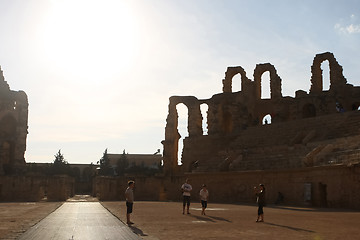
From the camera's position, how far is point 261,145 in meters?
36.7

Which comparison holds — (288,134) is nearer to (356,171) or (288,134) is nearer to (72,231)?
(356,171)

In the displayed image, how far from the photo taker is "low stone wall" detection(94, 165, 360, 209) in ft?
70.0

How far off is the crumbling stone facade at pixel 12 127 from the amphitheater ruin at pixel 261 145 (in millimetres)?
104

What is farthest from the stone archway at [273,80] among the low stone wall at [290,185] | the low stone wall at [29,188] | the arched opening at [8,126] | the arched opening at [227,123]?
the arched opening at [8,126]

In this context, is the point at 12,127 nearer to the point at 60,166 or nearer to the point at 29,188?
the point at 29,188

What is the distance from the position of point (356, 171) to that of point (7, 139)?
3647cm

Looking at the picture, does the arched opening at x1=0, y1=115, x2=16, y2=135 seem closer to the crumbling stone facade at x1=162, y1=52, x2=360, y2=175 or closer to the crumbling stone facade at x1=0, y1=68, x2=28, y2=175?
the crumbling stone facade at x1=0, y1=68, x2=28, y2=175

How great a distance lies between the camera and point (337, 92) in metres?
44.7

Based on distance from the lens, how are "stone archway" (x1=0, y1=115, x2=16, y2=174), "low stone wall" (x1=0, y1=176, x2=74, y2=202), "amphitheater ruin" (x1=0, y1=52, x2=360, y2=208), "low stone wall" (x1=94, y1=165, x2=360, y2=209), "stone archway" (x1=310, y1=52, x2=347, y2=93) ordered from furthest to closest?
"stone archway" (x1=0, y1=115, x2=16, y2=174), "stone archway" (x1=310, y1=52, x2=347, y2=93), "low stone wall" (x1=0, y1=176, x2=74, y2=202), "amphitheater ruin" (x1=0, y1=52, x2=360, y2=208), "low stone wall" (x1=94, y1=165, x2=360, y2=209)

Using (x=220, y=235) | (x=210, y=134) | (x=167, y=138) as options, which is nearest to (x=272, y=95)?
(x=210, y=134)

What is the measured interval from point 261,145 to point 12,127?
89.8ft

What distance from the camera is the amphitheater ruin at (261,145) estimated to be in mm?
23641

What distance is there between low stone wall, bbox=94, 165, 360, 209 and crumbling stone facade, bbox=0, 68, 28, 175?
38.4 ft

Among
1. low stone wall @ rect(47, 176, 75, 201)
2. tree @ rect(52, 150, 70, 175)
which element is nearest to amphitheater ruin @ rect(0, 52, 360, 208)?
low stone wall @ rect(47, 176, 75, 201)
